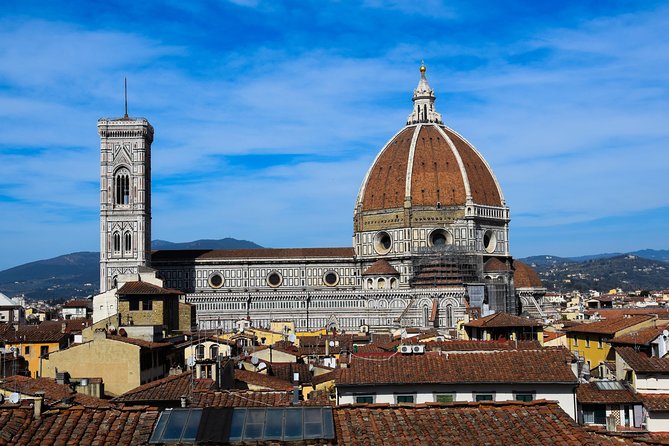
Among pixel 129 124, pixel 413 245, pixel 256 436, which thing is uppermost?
pixel 129 124

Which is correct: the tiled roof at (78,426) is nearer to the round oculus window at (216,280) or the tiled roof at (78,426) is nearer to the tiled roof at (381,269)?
the tiled roof at (381,269)

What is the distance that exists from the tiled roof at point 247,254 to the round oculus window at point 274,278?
173cm

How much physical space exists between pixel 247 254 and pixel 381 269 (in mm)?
14452

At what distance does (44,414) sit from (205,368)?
1482 centimetres

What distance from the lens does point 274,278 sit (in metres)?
103

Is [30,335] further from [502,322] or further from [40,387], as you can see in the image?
[40,387]

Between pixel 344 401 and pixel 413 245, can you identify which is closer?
pixel 344 401

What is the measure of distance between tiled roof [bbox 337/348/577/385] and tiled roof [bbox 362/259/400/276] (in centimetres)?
7698

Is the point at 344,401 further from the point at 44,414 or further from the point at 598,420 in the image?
the point at 44,414

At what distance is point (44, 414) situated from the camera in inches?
453

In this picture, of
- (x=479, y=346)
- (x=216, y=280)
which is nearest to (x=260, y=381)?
(x=479, y=346)

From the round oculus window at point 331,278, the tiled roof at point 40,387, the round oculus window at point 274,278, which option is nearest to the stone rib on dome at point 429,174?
the round oculus window at point 331,278

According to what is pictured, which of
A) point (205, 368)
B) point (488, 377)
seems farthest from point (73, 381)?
point (488, 377)

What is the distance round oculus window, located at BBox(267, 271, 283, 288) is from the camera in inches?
4045
